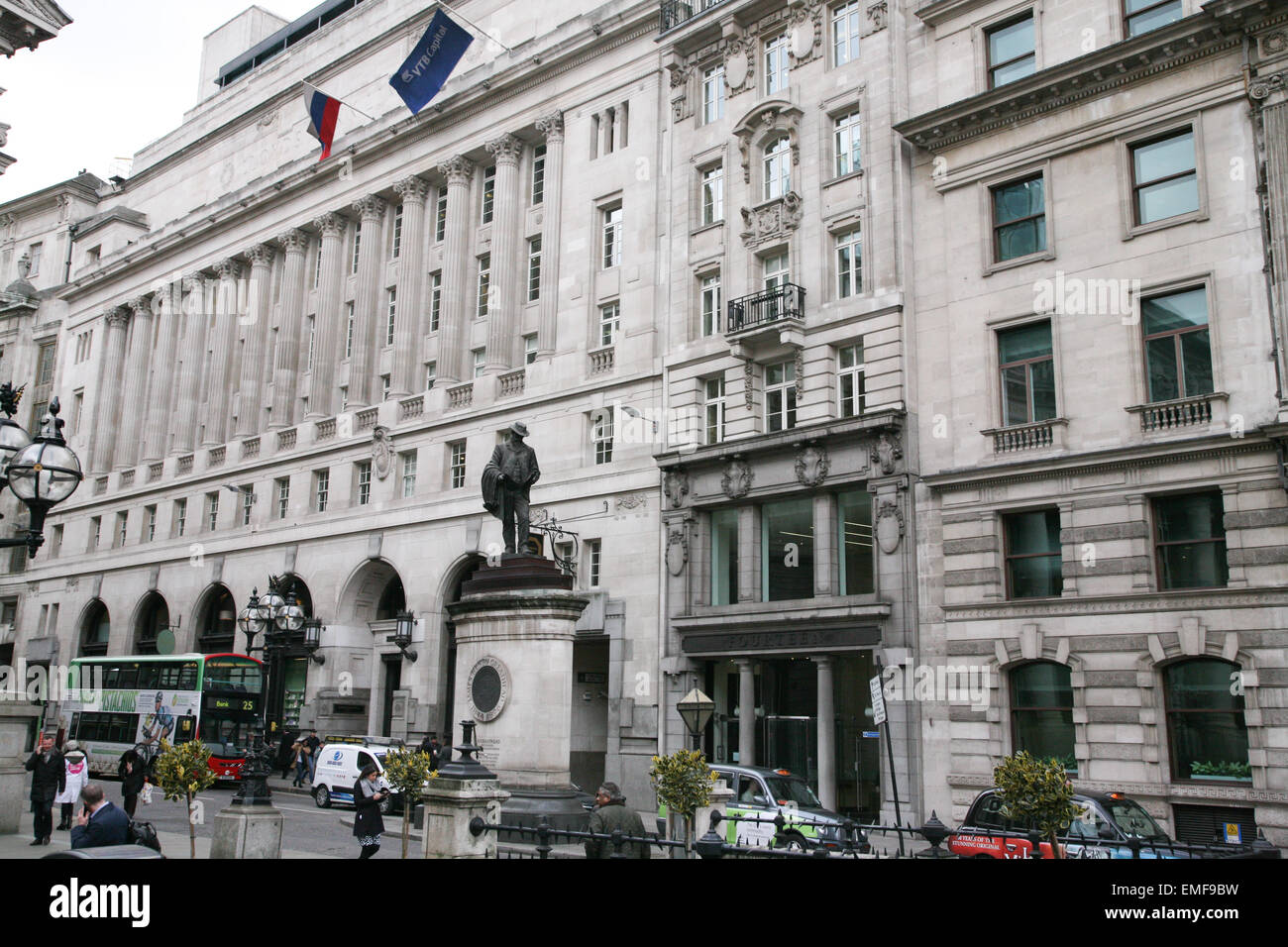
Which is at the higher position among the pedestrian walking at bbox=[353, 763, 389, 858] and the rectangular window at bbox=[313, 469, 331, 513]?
the rectangular window at bbox=[313, 469, 331, 513]

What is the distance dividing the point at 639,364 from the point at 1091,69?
54.7 feet

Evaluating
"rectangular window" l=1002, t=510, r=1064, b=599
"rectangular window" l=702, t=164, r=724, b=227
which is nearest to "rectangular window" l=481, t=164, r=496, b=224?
"rectangular window" l=702, t=164, r=724, b=227

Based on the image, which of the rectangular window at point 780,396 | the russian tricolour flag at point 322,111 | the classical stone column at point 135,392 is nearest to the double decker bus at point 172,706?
the rectangular window at point 780,396

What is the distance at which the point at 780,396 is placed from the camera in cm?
3447

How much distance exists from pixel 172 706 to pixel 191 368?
2481cm

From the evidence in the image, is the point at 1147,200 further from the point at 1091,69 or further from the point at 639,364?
the point at 639,364

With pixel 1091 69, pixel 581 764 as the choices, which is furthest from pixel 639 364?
pixel 1091 69

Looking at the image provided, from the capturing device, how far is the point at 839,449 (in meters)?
31.4

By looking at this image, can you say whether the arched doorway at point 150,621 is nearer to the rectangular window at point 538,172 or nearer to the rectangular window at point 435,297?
the rectangular window at point 435,297

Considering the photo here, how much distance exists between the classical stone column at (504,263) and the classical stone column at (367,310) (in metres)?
7.56

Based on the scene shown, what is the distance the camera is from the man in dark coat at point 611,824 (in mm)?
13625

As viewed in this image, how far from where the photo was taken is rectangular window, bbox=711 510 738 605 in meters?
34.5

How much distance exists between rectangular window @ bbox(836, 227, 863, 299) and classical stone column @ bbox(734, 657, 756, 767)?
11.3 m

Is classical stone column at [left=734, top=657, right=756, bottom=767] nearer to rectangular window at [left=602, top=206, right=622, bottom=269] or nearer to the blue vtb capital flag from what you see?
rectangular window at [left=602, top=206, right=622, bottom=269]
